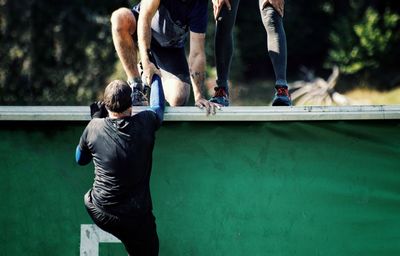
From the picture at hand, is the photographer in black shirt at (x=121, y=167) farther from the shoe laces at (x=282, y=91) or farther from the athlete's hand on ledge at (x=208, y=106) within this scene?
the shoe laces at (x=282, y=91)

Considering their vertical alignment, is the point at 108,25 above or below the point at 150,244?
above

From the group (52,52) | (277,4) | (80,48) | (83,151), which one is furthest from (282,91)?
(52,52)

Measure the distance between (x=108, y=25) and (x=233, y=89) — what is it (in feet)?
17.3

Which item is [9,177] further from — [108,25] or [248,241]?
[108,25]

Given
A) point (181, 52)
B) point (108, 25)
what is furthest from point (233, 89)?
point (181, 52)

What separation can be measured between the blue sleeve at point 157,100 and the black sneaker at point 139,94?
15.0 inches

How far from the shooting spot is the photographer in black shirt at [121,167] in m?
4.33

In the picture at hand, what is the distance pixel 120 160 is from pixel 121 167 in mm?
41

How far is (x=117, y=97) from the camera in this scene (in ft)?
14.1

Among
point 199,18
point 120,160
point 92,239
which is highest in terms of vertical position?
point 199,18

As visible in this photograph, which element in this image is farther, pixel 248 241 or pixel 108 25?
pixel 108 25

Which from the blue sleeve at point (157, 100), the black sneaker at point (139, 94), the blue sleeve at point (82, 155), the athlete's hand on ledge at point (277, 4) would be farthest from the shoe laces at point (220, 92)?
the blue sleeve at point (82, 155)

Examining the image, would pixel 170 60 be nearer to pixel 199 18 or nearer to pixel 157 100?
pixel 199 18

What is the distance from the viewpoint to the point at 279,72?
213 inches
